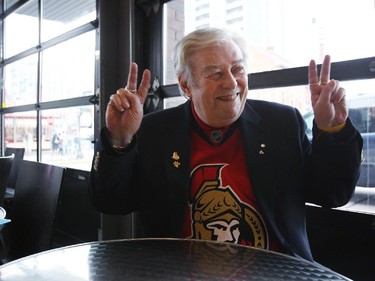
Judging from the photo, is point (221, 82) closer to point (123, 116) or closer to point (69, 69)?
point (123, 116)

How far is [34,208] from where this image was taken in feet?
5.50

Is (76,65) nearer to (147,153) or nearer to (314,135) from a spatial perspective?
(147,153)

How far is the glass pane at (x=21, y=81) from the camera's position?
390 cm

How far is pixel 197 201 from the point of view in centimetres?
129

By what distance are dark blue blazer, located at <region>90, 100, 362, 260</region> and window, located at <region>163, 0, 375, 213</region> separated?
0.37 metres

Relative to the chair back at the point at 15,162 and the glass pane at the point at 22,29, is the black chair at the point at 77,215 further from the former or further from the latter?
the glass pane at the point at 22,29

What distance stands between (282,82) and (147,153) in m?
0.82

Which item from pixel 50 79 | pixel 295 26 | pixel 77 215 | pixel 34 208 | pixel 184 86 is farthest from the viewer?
pixel 50 79

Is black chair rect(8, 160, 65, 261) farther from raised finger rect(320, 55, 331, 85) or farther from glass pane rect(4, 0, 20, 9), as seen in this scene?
glass pane rect(4, 0, 20, 9)

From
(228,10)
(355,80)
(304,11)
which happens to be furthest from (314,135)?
(228,10)

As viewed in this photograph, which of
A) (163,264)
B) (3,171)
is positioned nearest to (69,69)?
(3,171)

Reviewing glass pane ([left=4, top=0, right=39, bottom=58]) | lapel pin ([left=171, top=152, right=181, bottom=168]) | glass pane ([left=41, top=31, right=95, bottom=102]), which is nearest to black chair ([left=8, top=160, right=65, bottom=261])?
lapel pin ([left=171, top=152, right=181, bottom=168])

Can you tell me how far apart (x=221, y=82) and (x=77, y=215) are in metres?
2.24

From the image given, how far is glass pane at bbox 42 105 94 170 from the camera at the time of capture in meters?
3.05
